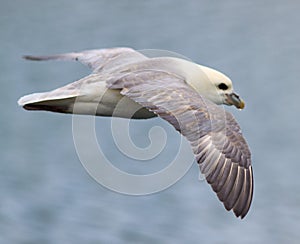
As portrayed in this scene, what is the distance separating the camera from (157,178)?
7789 millimetres

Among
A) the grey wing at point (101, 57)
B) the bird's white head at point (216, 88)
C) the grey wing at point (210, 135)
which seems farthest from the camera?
the grey wing at point (101, 57)

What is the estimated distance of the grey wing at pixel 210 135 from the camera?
4.54 metres

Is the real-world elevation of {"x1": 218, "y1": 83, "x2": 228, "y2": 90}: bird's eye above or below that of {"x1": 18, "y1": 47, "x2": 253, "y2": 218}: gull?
above

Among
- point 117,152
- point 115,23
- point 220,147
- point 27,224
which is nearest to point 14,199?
point 27,224

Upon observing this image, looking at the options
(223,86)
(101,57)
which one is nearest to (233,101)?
(223,86)

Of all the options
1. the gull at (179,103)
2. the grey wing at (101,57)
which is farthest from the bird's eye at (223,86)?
the grey wing at (101,57)

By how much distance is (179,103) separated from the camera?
15.4ft

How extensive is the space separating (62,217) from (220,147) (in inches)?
134

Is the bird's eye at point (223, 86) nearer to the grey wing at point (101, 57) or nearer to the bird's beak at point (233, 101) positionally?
the bird's beak at point (233, 101)

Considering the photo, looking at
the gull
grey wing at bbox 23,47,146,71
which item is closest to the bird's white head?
the gull

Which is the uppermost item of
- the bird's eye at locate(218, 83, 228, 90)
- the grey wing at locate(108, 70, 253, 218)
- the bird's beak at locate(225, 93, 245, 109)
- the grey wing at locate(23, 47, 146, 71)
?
the grey wing at locate(23, 47, 146, 71)

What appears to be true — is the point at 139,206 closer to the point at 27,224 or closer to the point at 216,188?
the point at 27,224

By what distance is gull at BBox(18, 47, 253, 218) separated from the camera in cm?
457

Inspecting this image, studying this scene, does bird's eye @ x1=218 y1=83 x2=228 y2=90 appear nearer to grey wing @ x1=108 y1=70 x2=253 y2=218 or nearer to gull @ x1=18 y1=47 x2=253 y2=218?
gull @ x1=18 y1=47 x2=253 y2=218
